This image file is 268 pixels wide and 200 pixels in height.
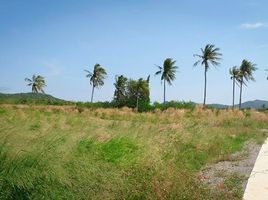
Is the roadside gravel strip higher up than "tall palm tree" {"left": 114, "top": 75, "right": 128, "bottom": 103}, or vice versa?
"tall palm tree" {"left": 114, "top": 75, "right": 128, "bottom": 103}

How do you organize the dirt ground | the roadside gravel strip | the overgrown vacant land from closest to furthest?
the overgrown vacant land
the roadside gravel strip
the dirt ground

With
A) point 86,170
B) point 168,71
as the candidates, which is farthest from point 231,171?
point 168,71

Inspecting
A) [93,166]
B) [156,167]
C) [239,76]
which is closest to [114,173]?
[93,166]

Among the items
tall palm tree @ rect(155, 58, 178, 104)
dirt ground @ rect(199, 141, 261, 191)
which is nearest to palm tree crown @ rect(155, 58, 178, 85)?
tall palm tree @ rect(155, 58, 178, 104)

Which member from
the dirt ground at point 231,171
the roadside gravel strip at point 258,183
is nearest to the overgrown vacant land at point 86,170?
the dirt ground at point 231,171

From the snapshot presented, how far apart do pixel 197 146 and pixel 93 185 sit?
26.6 feet

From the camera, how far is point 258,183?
937 cm

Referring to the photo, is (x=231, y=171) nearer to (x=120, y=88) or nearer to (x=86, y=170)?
(x=86, y=170)

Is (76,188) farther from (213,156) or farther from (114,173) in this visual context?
(213,156)

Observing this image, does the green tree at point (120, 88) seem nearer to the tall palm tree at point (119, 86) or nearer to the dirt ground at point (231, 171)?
the tall palm tree at point (119, 86)

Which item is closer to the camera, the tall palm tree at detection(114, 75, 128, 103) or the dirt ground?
the dirt ground

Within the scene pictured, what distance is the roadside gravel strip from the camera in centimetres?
825

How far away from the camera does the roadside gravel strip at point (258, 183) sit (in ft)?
27.1

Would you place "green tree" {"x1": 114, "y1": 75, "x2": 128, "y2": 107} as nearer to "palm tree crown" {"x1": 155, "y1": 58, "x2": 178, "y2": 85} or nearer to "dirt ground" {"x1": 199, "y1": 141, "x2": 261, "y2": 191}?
"palm tree crown" {"x1": 155, "y1": 58, "x2": 178, "y2": 85}
